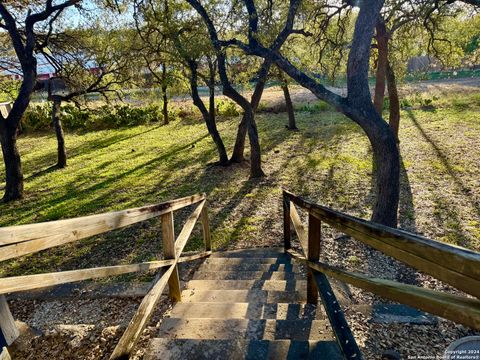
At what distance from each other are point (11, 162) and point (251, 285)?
831 centimetres

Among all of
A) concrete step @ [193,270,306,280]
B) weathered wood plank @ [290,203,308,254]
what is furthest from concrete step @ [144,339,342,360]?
concrete step @ [193,270,306,280]

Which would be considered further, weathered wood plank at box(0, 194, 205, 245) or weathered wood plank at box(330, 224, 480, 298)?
weathered wood plank at box(0, 194, 205, 245)

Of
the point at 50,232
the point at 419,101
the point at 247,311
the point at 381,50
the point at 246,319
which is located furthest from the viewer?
the point at 419,101

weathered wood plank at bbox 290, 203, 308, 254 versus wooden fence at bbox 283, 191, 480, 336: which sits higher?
wooden fence at bbox 283, 191, 480, 336

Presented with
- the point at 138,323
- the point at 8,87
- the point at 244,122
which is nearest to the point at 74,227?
the point at 138,323

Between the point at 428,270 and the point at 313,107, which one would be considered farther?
the point at 313,107

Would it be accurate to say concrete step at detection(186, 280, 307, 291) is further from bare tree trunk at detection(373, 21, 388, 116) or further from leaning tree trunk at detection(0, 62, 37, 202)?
leaning tree trunk at detection(0, 62, 37, 202)

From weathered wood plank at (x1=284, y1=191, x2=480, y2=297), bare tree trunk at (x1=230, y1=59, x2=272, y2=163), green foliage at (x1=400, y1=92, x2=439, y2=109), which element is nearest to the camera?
weathered wood plank at (x1=284, y1=191, x2=480, y2=297)

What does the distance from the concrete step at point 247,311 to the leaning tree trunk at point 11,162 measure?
8.16 metres

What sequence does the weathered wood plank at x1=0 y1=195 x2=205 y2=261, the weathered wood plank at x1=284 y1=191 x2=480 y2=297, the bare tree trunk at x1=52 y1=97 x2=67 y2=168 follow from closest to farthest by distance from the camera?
the weathered wood plank at x1=284 y1=191 x2=480 y2=297
the weathered wood plank at x1=0 y1=195 x2=205 y2=261
the bare tree trunk at x1=52 y1=97 x2=67 y2=168

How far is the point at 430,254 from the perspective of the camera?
1.07 m

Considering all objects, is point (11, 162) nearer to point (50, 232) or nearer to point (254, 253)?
point (254, 253)

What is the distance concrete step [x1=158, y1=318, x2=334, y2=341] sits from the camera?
84.8 inches

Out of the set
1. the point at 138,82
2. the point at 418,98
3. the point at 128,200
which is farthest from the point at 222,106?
the point at 128,200
